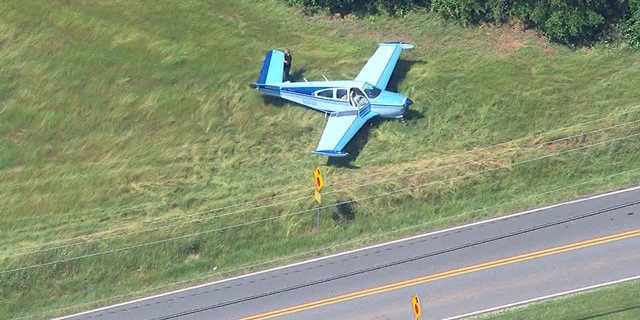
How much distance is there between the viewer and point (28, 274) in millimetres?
39000

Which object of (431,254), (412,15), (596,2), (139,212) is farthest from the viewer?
(412,15)

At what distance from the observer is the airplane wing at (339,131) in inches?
1567

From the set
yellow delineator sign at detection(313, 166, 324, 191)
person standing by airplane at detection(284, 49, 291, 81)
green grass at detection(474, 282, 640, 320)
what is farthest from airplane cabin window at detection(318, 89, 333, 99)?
green grass at detection(474, 282, 640, 320)

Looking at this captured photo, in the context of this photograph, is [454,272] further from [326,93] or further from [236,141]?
[236,141]

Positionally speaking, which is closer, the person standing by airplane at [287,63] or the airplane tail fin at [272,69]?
the airplane tail fin at [272,69]

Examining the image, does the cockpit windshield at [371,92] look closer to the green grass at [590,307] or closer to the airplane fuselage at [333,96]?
the airplane fuselage at [333,96]

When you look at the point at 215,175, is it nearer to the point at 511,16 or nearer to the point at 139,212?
the point at 139,212

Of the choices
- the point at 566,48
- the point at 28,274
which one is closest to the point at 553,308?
the point at 566,48

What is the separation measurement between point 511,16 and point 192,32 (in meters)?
16.2

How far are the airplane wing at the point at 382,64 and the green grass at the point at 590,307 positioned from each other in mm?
12661

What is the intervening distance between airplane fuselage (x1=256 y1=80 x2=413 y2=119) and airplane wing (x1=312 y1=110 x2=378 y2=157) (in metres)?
0.38

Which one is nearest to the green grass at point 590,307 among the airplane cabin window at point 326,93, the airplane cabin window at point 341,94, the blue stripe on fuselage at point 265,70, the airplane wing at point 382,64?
the airplane cabin window at point 341,94

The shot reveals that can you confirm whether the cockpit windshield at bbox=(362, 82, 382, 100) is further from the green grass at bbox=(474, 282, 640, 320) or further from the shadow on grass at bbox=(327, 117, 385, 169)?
the green grass at bbox=(474, 282, 640, 320)

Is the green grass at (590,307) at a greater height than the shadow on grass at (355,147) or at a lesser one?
lesser
